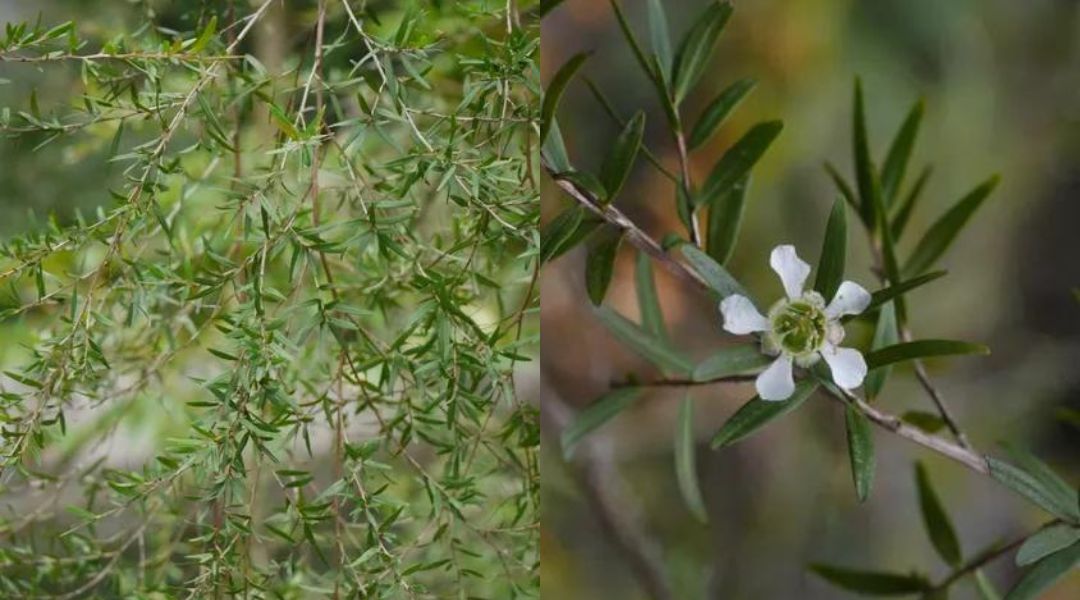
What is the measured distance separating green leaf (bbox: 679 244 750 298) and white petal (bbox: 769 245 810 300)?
0.06 feet

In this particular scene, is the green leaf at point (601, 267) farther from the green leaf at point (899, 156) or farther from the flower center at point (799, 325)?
the green leaf at point (899, 156)

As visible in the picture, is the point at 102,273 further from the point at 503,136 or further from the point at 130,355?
the point at 503,136

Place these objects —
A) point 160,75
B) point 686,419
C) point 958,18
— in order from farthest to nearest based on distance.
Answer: point 958,18, point 686,419, point 160,75

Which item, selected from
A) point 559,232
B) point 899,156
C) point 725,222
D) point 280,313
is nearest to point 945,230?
point 899,156

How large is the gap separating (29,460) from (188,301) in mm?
99

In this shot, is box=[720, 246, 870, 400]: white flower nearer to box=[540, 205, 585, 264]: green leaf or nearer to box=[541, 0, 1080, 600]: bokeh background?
box=[540, 205, 585, 264]: green leaf

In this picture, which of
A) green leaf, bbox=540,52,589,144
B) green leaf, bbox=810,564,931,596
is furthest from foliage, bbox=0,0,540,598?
green leaf, bbox=810,564,931,596

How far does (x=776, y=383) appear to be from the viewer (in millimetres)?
453

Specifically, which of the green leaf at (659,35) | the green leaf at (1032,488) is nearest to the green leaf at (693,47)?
the green leaf at (659,35)

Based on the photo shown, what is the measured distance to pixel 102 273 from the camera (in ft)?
1.44

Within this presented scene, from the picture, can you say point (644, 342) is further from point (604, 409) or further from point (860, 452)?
point (860, 452)

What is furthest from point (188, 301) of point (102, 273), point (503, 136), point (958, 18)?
point (958, 18)

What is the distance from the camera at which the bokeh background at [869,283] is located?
744 millimetres

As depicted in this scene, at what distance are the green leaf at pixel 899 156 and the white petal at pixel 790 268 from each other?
0.18 meters
